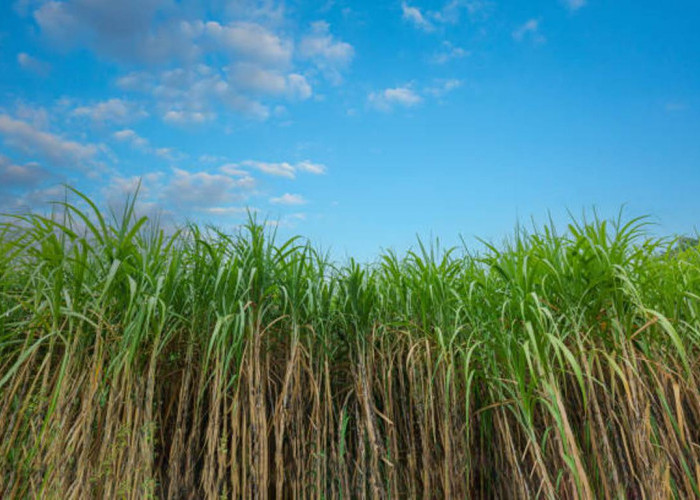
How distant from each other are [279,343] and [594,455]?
168 centimetres

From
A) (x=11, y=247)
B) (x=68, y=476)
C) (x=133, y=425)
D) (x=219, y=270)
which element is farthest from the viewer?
(x=11, y=247)

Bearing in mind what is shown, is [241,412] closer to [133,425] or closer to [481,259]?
[133,425]

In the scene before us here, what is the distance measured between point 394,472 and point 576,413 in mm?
1061

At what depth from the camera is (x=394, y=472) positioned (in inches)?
88.9

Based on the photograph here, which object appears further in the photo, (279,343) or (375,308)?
(375,308)

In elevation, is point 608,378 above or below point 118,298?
below

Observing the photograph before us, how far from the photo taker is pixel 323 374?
98.7 inches

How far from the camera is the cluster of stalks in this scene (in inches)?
82.0

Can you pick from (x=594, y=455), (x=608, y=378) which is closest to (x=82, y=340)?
(x=594, y=455)

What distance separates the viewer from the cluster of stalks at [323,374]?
208 cm

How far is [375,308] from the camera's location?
2711 millimetres

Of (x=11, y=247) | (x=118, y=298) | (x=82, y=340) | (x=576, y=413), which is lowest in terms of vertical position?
(x=576, y=413)

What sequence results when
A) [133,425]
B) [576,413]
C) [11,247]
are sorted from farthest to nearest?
[11,247] → [576,413] → [133,425]

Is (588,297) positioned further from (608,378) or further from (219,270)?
(219,270)
